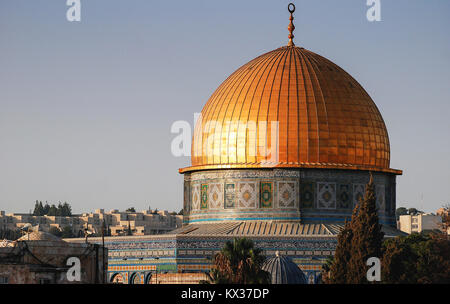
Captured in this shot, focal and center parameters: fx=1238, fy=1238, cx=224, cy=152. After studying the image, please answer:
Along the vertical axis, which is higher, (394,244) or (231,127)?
(231,127)

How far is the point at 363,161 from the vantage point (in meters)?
50.3

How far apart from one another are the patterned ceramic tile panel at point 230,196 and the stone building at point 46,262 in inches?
309

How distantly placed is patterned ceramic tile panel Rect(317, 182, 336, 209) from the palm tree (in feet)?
35.1

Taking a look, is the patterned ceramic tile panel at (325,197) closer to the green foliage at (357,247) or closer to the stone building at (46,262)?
the green foliage at (357,247)

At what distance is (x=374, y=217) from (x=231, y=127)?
39.2ft

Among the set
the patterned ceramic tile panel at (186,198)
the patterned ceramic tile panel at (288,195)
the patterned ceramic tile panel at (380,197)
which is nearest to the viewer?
the patterned ceramic tile panel at (288,195)

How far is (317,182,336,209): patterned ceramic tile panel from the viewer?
1927 inches

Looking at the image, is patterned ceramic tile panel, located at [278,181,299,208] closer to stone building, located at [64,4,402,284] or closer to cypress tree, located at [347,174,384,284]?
stone building, located at [64,4,402,284]

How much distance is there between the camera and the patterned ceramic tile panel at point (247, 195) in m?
49.1

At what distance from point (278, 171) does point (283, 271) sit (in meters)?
→ 6.56

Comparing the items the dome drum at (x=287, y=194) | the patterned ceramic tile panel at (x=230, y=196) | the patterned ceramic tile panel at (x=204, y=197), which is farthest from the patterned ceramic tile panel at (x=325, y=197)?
the patterned ceramic tile panel at (x=204, y=197)
